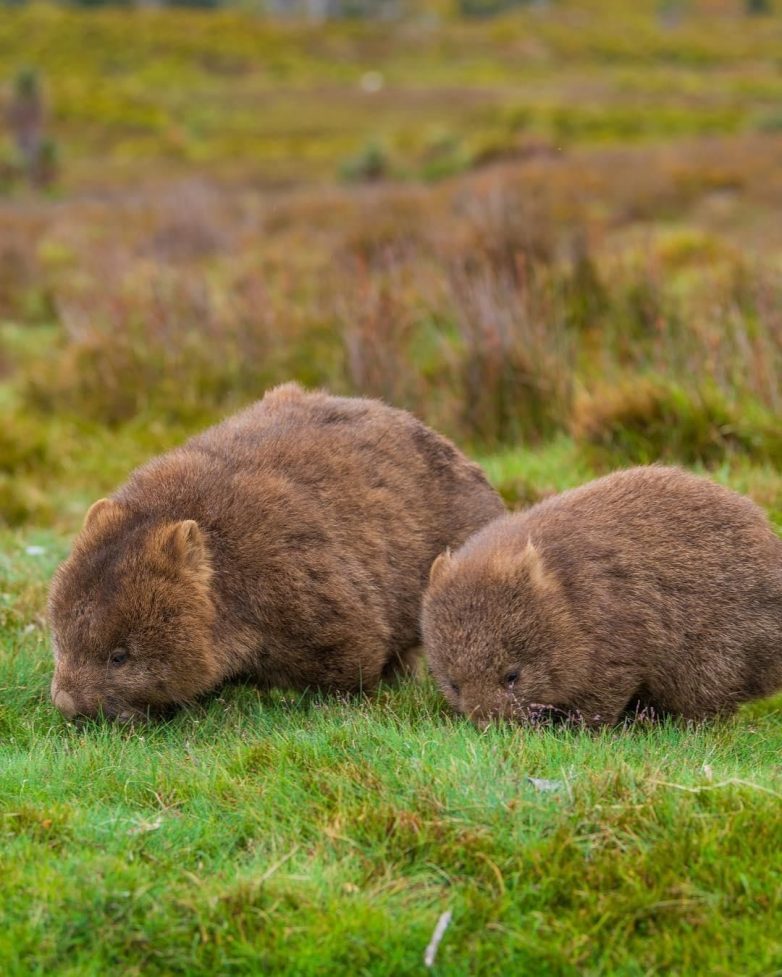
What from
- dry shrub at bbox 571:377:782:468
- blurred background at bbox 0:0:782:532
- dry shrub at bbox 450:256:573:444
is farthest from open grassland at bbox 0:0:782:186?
dry shrub at bbox 571:377:782:468

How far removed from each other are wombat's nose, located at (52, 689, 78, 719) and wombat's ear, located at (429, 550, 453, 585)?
1393 mm

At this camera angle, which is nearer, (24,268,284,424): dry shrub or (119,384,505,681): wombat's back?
(119,384,505,681): wombat's back

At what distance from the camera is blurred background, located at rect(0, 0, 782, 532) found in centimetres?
859

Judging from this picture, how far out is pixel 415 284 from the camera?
11.2 m

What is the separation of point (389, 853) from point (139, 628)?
1.44m

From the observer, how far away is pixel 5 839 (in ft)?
12.7

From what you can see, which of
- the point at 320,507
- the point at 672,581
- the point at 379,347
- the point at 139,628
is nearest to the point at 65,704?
the point at 139,628

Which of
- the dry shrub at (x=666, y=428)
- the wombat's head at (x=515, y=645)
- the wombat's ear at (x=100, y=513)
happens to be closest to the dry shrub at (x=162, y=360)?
the dry shrub at (x=666, y=428)

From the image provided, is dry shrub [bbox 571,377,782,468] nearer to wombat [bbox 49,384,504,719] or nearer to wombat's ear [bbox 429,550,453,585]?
wombat [bbox 49,384,504,719]

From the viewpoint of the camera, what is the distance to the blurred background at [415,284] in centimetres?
859

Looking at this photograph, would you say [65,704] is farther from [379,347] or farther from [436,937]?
[379,347]

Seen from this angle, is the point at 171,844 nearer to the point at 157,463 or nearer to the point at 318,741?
the point at 318,741

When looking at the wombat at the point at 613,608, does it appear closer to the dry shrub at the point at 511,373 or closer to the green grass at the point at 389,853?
the green grass at the point at 389,853

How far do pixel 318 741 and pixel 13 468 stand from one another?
6.08 m
